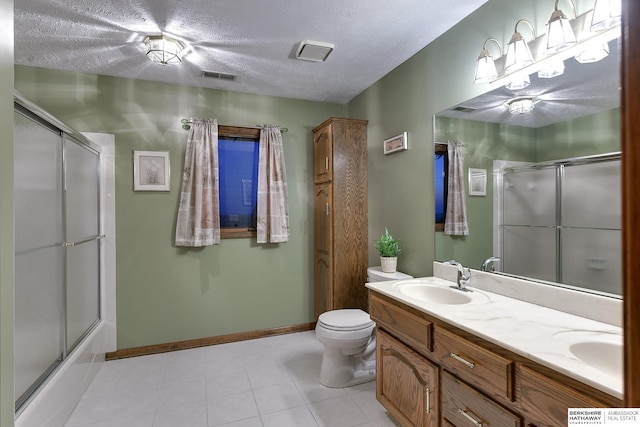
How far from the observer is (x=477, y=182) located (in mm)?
1886

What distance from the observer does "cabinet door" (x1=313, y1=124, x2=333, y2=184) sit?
294 centimetres

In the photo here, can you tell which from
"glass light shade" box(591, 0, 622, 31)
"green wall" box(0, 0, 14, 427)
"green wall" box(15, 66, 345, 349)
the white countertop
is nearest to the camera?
"green wall" box(0, 0, 14, 427)

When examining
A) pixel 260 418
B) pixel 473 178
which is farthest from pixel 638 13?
pixel 260 418

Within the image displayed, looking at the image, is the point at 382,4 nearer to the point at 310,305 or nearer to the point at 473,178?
the point at 473,178

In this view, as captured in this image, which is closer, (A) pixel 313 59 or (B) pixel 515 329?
(B) pixel 515 329

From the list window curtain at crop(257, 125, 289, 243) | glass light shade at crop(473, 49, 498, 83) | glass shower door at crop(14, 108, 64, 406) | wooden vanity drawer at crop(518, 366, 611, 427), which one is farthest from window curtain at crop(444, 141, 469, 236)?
glass shower door at crop(14, 108, 64, 406)

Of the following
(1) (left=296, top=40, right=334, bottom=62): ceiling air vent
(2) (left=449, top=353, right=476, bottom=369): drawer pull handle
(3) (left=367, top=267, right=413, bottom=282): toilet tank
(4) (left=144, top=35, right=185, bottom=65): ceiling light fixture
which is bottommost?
(2) (left=449, top=353, right=476, bottom=369): drawer pull handle

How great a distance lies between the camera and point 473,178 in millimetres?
1910

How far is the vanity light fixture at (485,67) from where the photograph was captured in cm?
169

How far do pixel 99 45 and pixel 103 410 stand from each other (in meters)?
2.57

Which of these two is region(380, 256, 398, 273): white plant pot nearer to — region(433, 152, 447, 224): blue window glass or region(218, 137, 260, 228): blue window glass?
region(433, 152, 447, 224): blue window glass

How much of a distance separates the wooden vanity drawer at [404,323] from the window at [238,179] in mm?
1705

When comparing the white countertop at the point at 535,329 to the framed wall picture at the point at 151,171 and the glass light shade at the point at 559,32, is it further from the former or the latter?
the framed wall picture at the point at 151,171

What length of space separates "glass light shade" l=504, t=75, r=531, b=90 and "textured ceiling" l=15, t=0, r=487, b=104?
57 cm
